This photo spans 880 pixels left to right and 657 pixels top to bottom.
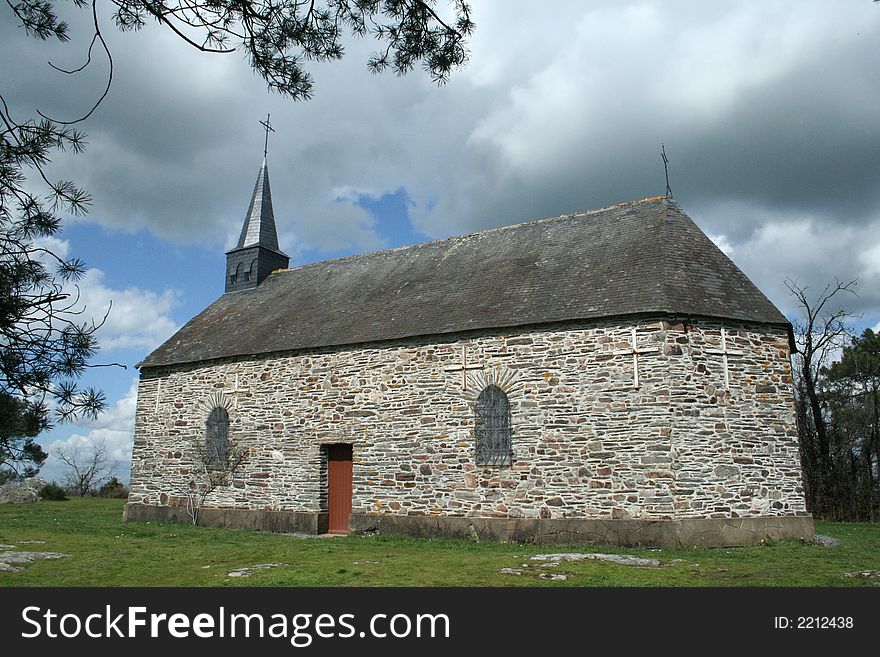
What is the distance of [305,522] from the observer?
605 inches

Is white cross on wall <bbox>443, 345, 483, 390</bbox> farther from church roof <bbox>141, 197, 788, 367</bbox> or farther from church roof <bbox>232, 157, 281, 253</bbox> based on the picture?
church roof <bbox>232, 157, 281, 253</bbox>

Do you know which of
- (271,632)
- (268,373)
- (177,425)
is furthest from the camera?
(177,425)

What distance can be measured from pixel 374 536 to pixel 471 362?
431 centimetres

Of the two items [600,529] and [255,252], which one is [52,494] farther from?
[600,529]

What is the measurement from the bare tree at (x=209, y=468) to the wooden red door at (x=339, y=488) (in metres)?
2.53

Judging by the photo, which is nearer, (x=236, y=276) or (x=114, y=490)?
(x=236, y=276)

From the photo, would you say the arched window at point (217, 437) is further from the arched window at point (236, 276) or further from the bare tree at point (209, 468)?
the arched window at point (236, 276)

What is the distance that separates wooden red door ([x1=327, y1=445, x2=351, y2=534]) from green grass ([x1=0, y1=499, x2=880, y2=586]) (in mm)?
1326

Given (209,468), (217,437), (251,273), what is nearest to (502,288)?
(217,437)

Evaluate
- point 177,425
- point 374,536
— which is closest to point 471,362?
point 374,536

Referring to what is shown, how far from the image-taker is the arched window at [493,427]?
44.5ft

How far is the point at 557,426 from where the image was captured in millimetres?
13133

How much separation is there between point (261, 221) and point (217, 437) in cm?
983

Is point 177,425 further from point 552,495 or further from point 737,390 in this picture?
point 737,390
